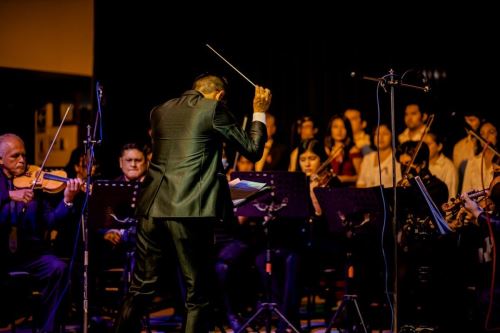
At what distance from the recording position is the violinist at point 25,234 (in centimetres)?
551

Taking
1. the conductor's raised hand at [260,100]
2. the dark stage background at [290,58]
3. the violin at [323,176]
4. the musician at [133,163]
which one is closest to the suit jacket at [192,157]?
the conductor's raised hand at [260,100]

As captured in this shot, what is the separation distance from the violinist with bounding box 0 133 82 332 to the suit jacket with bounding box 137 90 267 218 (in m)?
1.53

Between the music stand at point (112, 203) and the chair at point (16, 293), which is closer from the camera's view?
the music stand at point (112, 203)

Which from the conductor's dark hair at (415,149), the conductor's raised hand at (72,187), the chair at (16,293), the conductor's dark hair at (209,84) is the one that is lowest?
the chair at (16,293)

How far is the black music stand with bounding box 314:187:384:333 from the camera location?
5285mm

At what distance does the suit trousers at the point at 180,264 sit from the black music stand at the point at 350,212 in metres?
1.48

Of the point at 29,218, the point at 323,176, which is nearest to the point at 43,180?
the point at 29,218

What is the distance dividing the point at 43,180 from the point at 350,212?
2.27 m

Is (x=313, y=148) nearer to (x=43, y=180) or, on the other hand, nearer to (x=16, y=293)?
(x=43, y=180)

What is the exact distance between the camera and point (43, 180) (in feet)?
→ 18.0

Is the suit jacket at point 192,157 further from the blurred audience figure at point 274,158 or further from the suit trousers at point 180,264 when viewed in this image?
the blurred audience figure at point 274,158

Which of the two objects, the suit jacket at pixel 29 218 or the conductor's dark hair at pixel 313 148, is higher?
the conductor's dark hair at pixel 313 148

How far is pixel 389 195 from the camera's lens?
5199 mm

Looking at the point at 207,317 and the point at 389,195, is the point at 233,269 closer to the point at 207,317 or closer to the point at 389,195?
the point at 389,195
